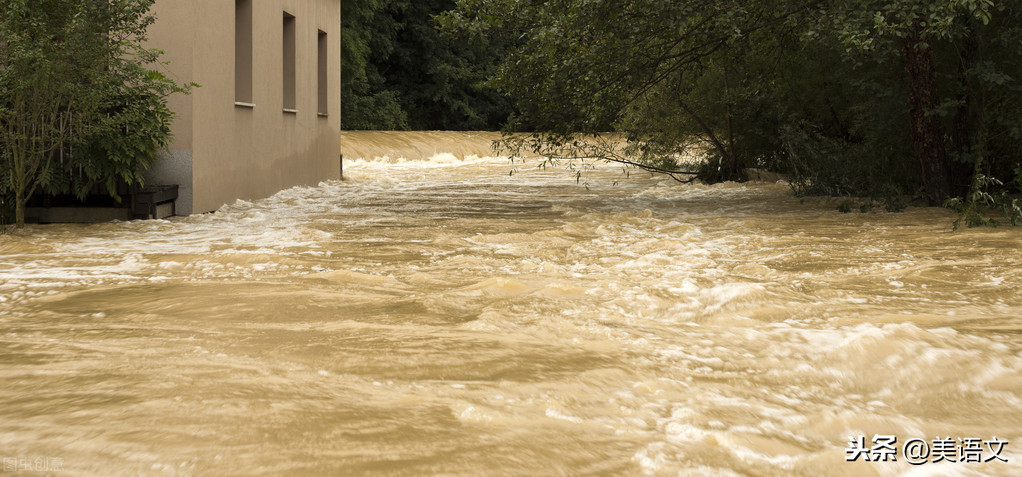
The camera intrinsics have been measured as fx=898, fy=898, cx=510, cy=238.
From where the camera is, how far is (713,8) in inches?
382

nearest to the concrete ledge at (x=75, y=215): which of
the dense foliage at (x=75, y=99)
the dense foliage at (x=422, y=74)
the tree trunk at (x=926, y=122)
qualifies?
the dense foliage at (x=75, y=99)

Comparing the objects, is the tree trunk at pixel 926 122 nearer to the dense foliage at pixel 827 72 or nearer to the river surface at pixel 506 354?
the dense foliage at pixel 827 72

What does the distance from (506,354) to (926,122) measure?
772 cm

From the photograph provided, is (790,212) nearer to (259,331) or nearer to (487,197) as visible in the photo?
(487,197)

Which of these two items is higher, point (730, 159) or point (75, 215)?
point (730, 159)

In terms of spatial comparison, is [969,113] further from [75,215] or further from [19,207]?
[19,207]

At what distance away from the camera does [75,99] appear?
848 centimetres

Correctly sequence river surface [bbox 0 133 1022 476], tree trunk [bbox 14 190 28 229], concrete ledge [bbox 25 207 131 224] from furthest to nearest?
concrete ledge [bbox 25 207 131 224] → tree trunk [bbox 14 190 28 229] → river surface [bbox 0 133 1022 476]

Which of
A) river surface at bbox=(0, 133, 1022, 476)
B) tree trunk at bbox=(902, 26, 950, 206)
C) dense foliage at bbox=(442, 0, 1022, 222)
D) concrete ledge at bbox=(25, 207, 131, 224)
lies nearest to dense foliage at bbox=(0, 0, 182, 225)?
concrete ledge at bbox=(25, 207, 131, 224)

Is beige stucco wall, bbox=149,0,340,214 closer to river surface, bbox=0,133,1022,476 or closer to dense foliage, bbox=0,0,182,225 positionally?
dense foliage, bbox=0,0,182,225

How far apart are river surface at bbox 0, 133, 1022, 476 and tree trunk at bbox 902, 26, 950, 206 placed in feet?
6.85

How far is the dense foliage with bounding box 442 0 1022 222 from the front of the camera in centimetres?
916

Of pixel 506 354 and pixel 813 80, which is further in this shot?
pixel 813 80

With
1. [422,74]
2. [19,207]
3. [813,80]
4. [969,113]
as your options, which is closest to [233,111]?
[19,207]
